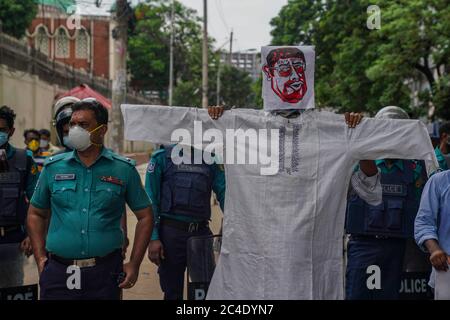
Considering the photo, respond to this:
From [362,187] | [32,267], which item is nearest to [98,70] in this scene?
[32,267]

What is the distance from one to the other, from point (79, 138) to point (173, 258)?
149 centimetres

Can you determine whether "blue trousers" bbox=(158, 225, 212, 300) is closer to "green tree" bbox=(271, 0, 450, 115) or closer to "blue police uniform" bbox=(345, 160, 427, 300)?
"blue police uniform" bbox=(345, 160, 427, 300)

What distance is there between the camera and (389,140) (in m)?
4.09

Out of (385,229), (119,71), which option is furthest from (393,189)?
(119,71)

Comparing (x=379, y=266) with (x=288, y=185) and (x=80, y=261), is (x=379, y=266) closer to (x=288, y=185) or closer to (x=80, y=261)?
(x=288, y=185)

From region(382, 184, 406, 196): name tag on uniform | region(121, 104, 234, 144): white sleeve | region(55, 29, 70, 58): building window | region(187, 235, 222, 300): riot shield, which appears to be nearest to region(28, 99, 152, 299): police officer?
region(121, 104, 234, 144): white sleeve

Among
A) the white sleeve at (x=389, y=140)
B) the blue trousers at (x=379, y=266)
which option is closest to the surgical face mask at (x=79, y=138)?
the white sleeve at (x=389, y=140)

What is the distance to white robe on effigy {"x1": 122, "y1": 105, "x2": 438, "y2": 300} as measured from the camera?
397 centimetres

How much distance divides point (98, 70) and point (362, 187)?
45.9m

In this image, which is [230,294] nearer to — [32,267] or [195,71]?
[32,267]

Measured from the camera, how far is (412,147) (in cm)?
415

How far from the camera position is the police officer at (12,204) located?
16.6 ft

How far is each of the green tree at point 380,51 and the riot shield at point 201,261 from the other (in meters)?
12.3

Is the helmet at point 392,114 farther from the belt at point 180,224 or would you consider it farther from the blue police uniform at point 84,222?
the blue police uniform at point 84,222
